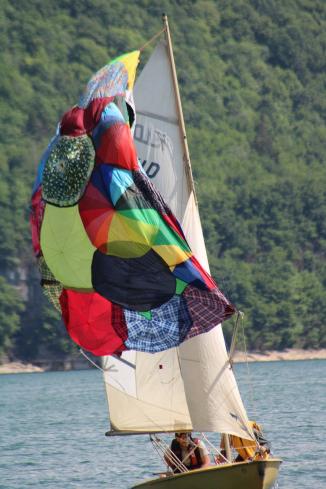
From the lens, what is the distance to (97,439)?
51.2 metres

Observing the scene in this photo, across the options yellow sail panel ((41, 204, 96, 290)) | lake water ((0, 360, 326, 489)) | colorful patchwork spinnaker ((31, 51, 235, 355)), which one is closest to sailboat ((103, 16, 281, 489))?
colorful patchwork spinnaker ((31, 51, 235, 355))

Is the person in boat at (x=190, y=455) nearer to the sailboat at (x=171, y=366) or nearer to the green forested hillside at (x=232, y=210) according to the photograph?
the sailboat at (x=171, y=366)

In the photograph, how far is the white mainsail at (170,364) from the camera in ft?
97.7

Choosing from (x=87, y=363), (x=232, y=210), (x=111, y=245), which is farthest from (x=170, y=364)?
(x=232, y=210)

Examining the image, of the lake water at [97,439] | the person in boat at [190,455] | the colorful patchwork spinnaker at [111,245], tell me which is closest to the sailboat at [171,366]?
the person in boat at [190,455]

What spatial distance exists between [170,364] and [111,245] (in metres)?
4.22

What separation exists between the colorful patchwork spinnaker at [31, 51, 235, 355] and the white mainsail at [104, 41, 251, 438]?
7.49 feet

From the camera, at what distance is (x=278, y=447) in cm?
4372

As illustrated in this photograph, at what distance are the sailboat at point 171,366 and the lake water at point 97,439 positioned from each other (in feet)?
9.73

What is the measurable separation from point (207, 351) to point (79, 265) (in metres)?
3.93

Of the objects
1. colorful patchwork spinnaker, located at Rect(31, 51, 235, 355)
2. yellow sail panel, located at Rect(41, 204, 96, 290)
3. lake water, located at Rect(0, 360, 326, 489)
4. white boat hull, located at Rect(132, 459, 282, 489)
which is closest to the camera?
colorful patchwork spinnaker, located at Rect(31, 51, 235, 355)

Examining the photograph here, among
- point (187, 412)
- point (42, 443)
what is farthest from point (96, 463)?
point (187, 412)

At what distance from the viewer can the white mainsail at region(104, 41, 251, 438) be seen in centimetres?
2977

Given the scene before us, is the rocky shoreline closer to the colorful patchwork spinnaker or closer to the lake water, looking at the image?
the lake water
